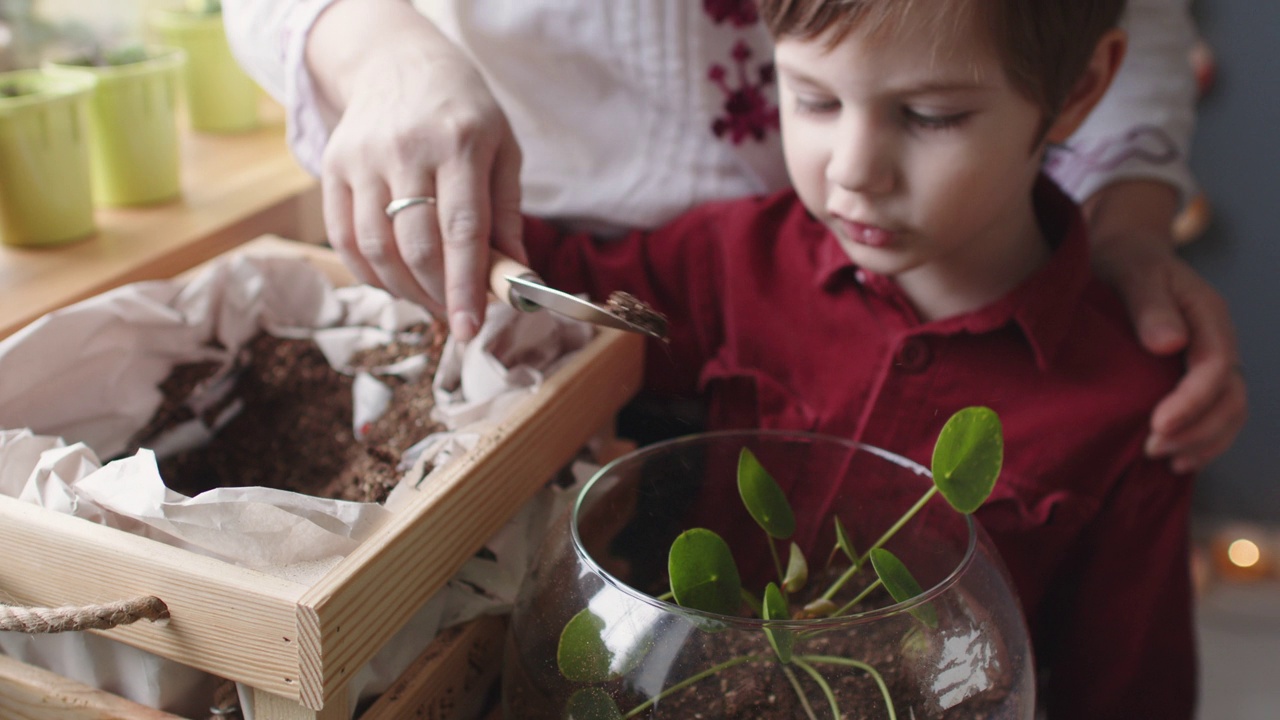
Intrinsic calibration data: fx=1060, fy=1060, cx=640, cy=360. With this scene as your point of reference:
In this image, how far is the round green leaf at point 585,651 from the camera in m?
0.43

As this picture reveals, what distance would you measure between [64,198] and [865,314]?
63 cm

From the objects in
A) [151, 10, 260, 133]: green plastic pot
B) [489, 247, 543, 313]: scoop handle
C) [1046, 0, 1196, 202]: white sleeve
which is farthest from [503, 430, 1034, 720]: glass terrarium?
[151, 10, 260, 133]: green plastic pot

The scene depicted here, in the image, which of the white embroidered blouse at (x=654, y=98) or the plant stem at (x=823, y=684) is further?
the white embroidered blouse at (x=654, y=98)

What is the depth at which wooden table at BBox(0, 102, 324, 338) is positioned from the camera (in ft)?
2.49

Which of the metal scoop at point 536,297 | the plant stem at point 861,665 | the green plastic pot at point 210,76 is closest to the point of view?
the plant stem at point 861,665

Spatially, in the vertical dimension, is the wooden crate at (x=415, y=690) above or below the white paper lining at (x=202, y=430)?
below

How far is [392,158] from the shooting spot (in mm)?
607

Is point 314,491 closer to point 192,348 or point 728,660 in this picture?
point 192,348

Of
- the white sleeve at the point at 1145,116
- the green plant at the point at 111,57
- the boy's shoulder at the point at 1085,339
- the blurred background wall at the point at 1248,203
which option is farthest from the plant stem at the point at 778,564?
the blurred background wall at the point at 1248,203

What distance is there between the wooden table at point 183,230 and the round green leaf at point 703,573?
1.59ft

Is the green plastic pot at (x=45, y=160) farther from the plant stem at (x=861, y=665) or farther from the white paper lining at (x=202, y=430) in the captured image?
the plant stem at (x=861, y=665)

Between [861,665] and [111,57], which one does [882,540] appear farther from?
[111,57]

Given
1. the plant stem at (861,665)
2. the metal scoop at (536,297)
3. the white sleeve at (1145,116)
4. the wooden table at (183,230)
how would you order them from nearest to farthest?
the plant stem at (861,665) → the metal scoop at (536,297) → the wooden table at (183,230) → the white sleeve at (1145,116)

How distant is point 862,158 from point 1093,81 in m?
0.21
